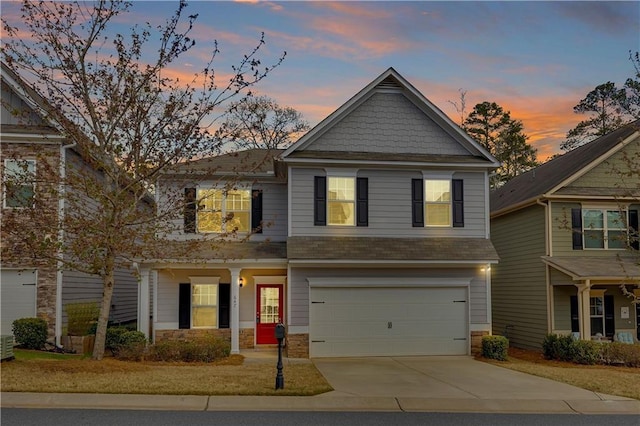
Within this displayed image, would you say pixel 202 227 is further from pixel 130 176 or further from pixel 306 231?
pixel 130 176

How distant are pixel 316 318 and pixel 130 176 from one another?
699 cm

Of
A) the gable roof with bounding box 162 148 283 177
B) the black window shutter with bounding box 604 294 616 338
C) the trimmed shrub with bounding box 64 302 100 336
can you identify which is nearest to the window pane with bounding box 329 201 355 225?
the gable roof with bounding box 162 148 283 177

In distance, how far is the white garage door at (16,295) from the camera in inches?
679

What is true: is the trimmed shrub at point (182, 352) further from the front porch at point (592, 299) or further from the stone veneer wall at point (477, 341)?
the front porch at point (592, 299)

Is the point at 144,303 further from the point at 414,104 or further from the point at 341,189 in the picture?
the point at 414,104

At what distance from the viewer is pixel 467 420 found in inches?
374

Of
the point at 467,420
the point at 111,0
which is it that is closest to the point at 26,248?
the point at 111,0

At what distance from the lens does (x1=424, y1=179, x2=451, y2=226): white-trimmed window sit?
1823 centimetres

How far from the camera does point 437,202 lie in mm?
18250

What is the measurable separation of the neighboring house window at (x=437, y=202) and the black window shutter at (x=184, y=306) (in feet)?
24.5

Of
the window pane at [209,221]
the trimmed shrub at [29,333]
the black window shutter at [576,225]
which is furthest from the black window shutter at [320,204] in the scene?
the trimmed shrub at [29,333]

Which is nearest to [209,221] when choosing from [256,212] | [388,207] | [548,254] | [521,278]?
[256,212]

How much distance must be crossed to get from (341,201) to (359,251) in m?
1.69

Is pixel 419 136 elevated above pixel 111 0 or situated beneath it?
situated beneath
